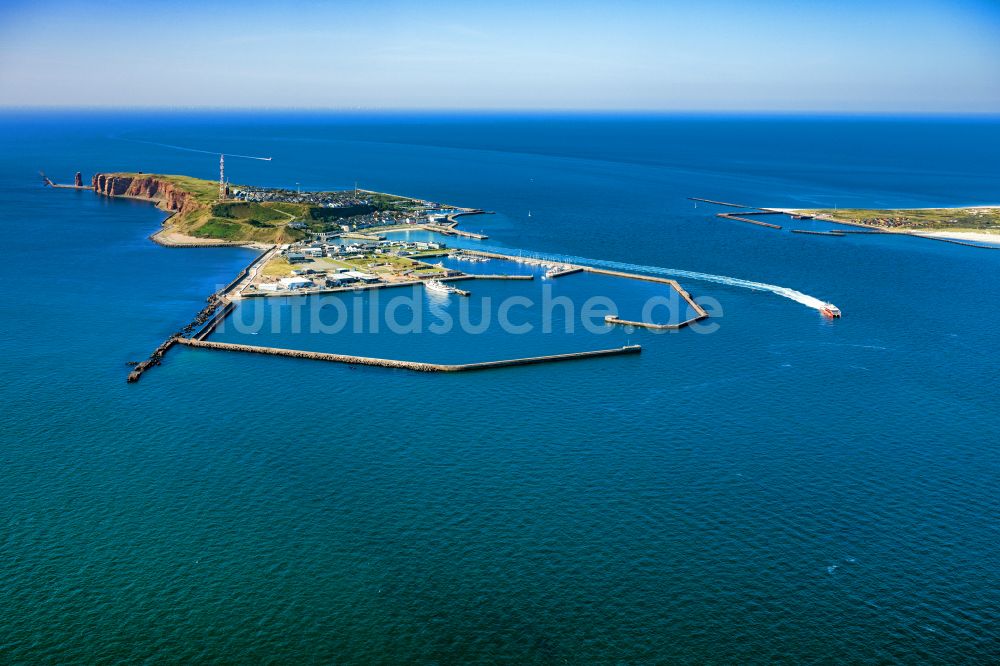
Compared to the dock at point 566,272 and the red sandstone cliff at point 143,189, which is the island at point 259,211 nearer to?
the red sandstone cliff at point 143,189

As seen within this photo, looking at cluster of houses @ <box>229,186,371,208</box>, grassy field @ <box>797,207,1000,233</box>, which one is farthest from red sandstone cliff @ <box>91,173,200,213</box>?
grassy field @ <box>797,207,1000,233</box>

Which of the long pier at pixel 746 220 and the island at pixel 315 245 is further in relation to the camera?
the long pier at pixel 746 220

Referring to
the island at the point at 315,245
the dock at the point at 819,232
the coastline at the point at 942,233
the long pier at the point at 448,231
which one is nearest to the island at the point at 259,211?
the island at the point at 315,245

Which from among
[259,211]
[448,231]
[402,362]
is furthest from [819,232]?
[259,211]

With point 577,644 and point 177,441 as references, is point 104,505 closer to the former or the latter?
point 177,441

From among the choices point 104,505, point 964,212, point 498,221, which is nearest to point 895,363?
point 104,505

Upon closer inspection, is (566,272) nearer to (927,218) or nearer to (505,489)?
(505,489)
